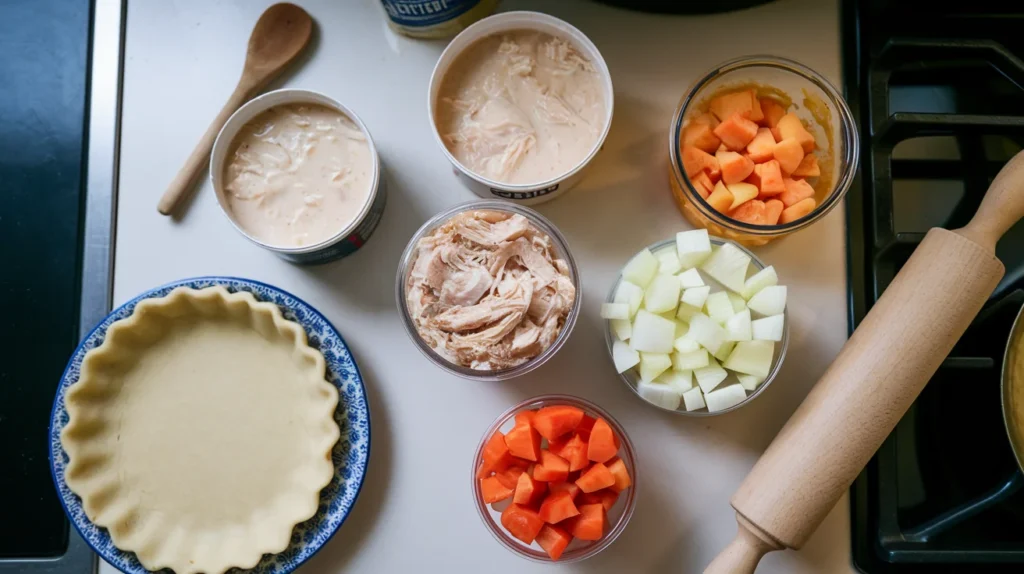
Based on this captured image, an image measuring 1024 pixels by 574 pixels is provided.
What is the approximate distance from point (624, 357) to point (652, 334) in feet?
0.19

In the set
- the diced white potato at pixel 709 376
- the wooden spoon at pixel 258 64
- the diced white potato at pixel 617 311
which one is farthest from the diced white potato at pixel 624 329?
the wooden spoon at pixel 258 64

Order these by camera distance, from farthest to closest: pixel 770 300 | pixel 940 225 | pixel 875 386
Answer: pixel 940 225, pixel 770 300, pixel 875 386

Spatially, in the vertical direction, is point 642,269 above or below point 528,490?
above

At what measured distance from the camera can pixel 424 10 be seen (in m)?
1.13

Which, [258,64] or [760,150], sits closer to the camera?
[760,150]

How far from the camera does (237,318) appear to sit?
47.4 inches

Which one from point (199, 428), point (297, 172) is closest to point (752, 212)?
point (297, 172)

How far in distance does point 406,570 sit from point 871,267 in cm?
92


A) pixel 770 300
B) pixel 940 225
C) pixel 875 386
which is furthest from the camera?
pixel 940 225

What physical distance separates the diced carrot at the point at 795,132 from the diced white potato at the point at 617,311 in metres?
0.38

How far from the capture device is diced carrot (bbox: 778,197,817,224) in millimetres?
1131

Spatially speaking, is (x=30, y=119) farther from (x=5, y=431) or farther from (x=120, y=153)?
(x=5, y=431)

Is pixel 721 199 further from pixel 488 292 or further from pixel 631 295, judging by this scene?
pixel 488 292

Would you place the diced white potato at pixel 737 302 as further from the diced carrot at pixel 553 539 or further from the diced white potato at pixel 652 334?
the diced carrot at pixel 553 539
